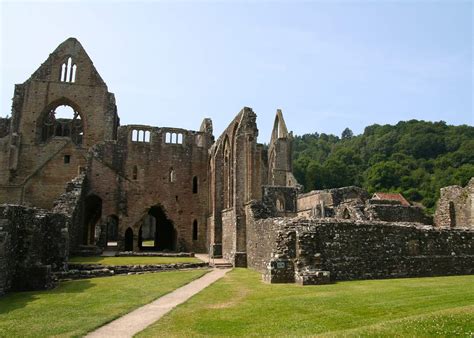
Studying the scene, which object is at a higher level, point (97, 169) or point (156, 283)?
point (97, 169)

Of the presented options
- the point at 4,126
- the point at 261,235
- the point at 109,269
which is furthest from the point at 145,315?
the point at 4,126

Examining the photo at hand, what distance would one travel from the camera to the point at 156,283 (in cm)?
1507

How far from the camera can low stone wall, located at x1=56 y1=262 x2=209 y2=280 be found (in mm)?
16814

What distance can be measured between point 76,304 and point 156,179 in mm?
22397

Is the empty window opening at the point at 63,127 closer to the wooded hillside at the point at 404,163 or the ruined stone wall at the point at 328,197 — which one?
the ruined stone wall at the point at 328,197

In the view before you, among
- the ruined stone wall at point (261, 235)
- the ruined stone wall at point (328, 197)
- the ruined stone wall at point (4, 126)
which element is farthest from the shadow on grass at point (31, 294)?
the ruined stone wall at point (4, 126)

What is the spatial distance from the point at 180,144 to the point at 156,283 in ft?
65.1

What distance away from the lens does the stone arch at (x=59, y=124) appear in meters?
36.9

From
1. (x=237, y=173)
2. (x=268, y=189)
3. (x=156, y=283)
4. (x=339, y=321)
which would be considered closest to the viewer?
(x=339, y=321)

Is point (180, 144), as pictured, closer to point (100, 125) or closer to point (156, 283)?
point (100, 125)

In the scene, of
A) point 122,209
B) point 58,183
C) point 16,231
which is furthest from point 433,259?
point 58,183

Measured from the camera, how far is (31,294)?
1253 cm

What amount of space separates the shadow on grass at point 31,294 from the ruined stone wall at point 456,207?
20.9 metres

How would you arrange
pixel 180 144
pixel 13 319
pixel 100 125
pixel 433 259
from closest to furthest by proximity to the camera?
pixel 13 319 → pixel 433 259 → pixel 180 144 → pixel 100 125
